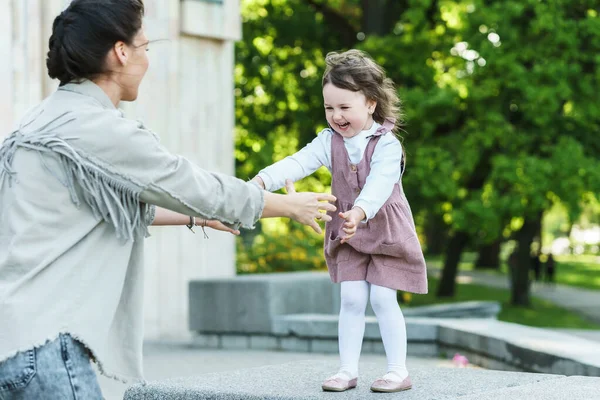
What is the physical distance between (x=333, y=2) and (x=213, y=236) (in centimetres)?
1275

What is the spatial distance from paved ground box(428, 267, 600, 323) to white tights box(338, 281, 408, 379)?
1934 cm

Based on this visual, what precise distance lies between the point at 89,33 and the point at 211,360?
675cm

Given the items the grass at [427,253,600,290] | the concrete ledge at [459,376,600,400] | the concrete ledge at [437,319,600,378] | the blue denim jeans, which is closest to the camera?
the blue denim jeans

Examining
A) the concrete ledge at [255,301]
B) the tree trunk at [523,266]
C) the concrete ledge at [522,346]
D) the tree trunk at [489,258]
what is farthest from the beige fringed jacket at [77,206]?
the tree trunk at [489,258]

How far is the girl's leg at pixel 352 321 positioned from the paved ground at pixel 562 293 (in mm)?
19349

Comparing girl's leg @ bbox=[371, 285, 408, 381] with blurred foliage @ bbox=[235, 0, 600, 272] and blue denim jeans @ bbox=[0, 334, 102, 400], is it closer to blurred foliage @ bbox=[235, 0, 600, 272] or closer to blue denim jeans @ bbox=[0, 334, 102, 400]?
blue denim jeans @ bbox=[0, 334, 102, 400]

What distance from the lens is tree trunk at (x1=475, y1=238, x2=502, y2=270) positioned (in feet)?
144

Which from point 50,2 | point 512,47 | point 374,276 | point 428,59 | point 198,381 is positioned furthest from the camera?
point 428,59

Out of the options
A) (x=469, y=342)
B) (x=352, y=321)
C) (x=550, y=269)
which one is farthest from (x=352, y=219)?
(x=550, y=269)

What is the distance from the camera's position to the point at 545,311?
79.9ft

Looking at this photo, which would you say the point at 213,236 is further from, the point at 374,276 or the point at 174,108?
the point at 374,276

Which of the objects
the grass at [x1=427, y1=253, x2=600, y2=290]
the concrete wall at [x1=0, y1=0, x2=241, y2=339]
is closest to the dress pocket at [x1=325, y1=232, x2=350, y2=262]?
the concrete wall at [x1=0, y1=0, x2=241, y2=339]

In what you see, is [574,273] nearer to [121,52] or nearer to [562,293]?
[562,293]

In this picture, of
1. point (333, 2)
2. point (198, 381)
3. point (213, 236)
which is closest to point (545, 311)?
point (333, 2)
